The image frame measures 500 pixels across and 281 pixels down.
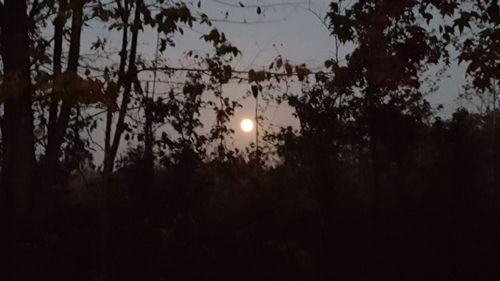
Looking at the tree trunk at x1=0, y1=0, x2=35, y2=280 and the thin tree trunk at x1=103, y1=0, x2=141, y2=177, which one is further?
the tree trunk at x1=0, y1=0, x2=35, y2=280

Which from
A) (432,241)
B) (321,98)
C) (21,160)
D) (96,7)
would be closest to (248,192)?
(321,98)

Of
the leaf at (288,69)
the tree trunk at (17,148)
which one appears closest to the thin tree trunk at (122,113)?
the leaf at (288,69)

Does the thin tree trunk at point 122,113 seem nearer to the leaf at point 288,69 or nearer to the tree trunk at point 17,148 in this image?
the leaf at point 288,69

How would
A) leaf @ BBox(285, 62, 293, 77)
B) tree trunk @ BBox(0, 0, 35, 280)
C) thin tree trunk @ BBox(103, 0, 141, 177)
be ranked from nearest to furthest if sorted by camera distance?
leaf @ BBox(285, 62, 293, 77)
thin tree trunk @ BBox(103, 0, 141, 177)
tree trunk @ BBox(0, 0, 35, 280)

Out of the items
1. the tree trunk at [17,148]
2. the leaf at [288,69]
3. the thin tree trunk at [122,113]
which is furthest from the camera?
the tree trunk at [17,148]

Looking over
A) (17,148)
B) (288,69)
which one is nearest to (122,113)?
(288,69)

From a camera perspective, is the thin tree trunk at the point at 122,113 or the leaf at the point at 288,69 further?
the thin tree trunk at the point at 122,113

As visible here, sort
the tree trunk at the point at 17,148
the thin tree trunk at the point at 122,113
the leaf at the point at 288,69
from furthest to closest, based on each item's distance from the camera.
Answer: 1. the tree trunk at the point at 17,148
2. the thin tree trunk at the point at 122,113
3. the leaf at the point at 288,69

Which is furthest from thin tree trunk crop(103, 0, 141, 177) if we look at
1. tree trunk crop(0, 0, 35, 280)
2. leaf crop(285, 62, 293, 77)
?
tree trunk crop(0, 0, 35, 280)

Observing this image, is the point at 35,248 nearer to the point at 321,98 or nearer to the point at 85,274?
the point at 85,274

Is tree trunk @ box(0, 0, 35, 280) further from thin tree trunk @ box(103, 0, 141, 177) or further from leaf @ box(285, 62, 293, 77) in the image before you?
leaf @ box(285, 62, 293, 77)

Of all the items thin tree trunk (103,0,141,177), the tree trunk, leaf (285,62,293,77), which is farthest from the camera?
the tree trunk

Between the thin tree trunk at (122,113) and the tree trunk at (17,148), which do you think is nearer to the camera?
the thin tree trunk at (122,113)

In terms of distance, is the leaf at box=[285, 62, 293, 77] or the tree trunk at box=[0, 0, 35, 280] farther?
the tree trunk at box=[0, 0, 35, 280]
